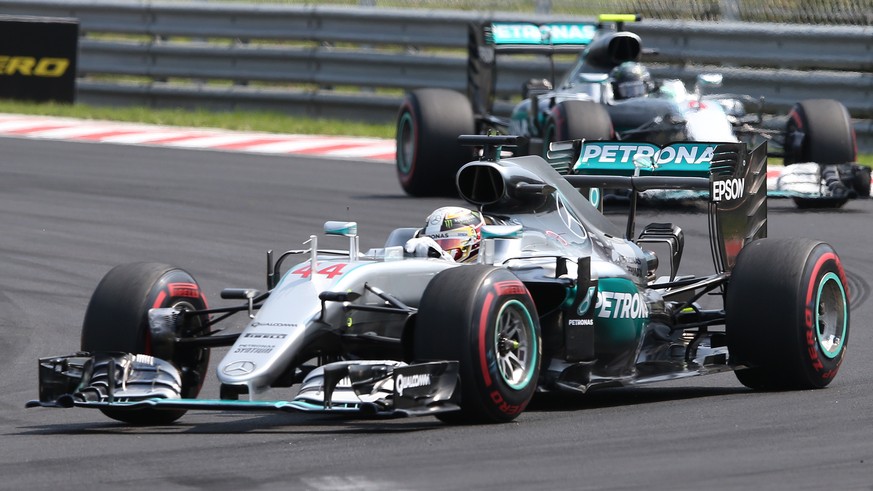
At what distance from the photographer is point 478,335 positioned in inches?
285

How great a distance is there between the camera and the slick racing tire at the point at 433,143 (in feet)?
57.1

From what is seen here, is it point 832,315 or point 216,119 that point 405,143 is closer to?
point 216,119

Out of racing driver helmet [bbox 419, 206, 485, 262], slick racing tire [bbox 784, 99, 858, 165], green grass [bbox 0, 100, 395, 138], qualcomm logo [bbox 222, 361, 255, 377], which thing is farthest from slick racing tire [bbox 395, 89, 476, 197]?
qualcomm logo [bbox 222, 361, 255, 377]

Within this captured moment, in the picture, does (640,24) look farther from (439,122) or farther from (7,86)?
(7,86)

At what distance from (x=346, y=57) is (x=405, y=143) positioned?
15.1 feet

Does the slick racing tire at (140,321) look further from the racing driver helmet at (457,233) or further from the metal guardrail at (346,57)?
the metal guardrail at (346,57)

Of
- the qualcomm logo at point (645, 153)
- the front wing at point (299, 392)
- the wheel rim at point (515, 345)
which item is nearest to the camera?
the front wing at point (299, 392)

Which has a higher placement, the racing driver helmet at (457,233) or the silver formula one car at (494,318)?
the racing driver helmet at (457,233)

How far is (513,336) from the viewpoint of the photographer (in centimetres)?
762

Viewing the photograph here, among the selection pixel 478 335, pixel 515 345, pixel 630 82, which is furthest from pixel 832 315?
pixel 630 82

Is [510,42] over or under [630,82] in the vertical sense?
over

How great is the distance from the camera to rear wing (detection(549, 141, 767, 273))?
9.53 metres

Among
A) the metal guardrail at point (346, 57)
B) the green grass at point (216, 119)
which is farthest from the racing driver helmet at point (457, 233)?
the green grass at point (216, 119)

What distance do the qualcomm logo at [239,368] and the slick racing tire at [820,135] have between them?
34.6 feet
